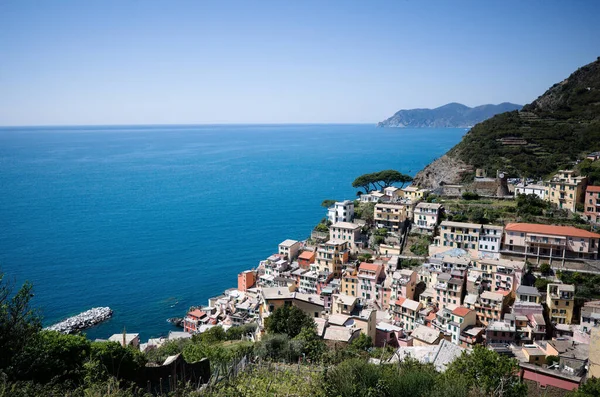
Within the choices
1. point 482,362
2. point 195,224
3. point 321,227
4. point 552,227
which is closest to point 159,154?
point 195,224

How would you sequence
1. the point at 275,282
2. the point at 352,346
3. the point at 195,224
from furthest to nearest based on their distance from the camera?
the point at 195,224 → the point at 275,282 → the point at 352,346

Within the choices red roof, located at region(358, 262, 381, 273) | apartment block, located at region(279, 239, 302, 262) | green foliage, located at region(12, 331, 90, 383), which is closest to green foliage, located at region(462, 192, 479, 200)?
red roof, located at region(358, 262, 381, 273)

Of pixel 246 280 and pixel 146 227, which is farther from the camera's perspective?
pixel 146 227

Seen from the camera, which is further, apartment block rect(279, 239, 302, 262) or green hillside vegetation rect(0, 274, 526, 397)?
apartment block rect(279, 239, 302, 262)

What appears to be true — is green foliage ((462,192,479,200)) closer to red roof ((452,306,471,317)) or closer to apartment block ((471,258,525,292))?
apartment block ((471,258,525,292))

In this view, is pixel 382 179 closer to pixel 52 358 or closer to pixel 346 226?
pixel 346 226

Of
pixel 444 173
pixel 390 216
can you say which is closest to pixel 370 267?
pixel 390 216

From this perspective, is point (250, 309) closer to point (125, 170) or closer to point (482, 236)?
point (482, 236)
